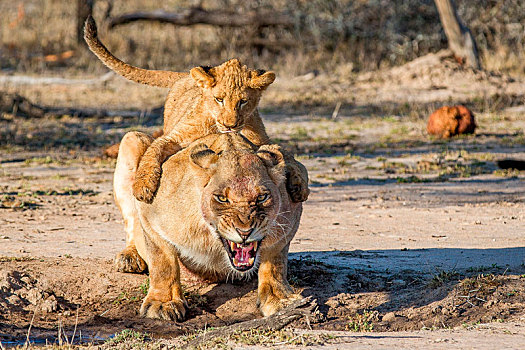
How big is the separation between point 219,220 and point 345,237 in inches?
129

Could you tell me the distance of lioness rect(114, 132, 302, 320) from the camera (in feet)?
14.7

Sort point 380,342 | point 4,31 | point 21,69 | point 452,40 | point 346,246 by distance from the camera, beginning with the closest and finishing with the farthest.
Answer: point 380,342 → point 346,246 → point 452,40 → point 21,69 → point 4,31

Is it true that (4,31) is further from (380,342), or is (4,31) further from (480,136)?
(380,342)

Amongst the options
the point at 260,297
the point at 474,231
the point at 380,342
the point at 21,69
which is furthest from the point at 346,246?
the point at 21,69

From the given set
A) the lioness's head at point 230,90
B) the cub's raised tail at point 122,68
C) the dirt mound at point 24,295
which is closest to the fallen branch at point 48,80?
the cub's raised tail at point 122,68

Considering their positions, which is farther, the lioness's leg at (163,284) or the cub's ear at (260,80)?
the cub's ear at (260,80)

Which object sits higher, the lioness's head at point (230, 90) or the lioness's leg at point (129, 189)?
the lioness's head at point (230, 90)

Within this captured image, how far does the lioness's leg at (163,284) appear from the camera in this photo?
5.36m

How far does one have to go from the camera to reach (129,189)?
620 cm

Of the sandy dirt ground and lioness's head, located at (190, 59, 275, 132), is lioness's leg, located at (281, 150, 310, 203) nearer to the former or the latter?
the sandy dirt ground

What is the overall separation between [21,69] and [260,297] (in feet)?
47.8

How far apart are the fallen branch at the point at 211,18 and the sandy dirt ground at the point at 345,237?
207 inches

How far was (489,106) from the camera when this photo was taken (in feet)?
48.7

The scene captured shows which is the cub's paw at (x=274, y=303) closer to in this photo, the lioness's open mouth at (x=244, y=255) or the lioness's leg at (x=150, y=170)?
the lioness's open mouth at (x=244, y=255)
